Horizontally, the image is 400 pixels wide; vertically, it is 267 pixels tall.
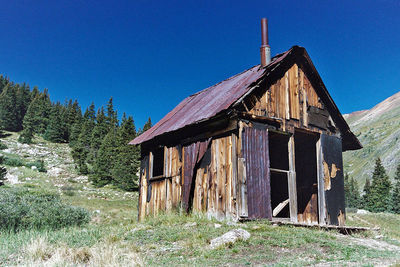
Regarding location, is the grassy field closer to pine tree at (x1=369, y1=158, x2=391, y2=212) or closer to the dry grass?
the dry grass

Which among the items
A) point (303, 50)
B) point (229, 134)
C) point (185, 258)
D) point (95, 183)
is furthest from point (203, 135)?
point (95, 183)

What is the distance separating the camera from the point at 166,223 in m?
11.3

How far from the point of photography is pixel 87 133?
74.9 m

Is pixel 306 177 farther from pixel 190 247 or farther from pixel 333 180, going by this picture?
pixel 190 247

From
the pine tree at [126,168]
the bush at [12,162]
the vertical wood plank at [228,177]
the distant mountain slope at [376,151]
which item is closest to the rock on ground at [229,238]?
the vertical wood plank at [228,177]

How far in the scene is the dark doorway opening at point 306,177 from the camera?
46.9ft

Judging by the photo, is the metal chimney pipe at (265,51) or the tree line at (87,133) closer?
the metal chimney pipe at (265,51)

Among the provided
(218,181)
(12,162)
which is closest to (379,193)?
(218,181)

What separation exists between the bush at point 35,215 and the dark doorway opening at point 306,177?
8.17 m

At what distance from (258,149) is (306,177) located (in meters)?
4.20

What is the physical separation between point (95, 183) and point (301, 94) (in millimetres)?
38980

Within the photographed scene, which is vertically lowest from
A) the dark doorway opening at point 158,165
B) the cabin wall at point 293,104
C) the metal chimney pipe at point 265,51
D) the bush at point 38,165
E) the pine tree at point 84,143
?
the dark doorway opening at point 158,165

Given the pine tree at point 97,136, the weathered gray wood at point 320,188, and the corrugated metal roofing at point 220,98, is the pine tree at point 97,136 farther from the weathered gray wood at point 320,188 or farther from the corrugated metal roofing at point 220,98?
the weathered gray wood at point 320,188

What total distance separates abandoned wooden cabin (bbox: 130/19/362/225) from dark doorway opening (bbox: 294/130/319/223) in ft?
0.12
